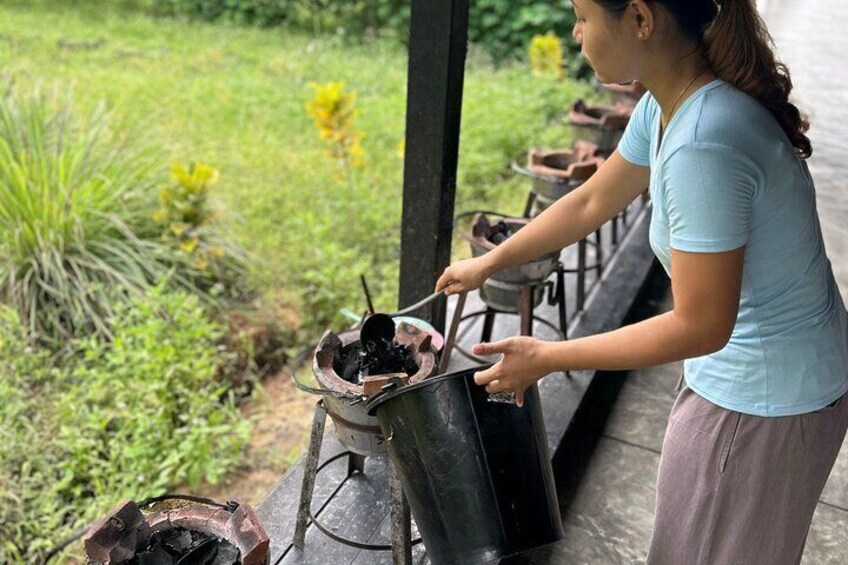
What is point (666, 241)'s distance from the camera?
4.55 ft

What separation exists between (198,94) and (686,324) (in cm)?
690

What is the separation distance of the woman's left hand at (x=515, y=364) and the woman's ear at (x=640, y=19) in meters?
0.57

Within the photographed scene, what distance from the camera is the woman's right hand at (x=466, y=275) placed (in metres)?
1.86

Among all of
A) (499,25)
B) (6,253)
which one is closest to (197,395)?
(6,253)

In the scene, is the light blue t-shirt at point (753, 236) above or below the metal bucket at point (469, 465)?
above

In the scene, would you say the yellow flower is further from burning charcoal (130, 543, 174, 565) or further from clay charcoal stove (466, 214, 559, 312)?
burning charcoal (130, 543, 174, 565)

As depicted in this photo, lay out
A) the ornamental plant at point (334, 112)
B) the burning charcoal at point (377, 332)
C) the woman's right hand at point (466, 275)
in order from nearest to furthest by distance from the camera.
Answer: the woman's right hand at point (466, 275) → the burning charcoal at point (377, 332) → the ornamental plant at point (334, 112)

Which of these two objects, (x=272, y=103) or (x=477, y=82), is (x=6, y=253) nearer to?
(x=272, y=103)

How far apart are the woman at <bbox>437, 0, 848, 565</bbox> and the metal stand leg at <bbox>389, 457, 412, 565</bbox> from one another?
1.94 feet

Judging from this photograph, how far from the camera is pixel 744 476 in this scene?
1509 millimetres

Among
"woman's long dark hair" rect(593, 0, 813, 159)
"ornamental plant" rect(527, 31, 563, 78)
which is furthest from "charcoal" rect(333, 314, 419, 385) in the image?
"ornamental plant" rect(527, 31, 563, 78)

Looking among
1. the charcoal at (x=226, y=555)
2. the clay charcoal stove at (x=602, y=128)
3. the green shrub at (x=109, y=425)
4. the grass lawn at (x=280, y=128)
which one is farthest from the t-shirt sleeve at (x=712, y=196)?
the clay charcoal stove at (x=602, y=128)

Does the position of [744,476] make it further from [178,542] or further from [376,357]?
[178,542]

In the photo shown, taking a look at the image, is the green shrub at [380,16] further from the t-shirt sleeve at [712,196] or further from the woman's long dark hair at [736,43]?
the t-shirt sleeve at [712,196]
